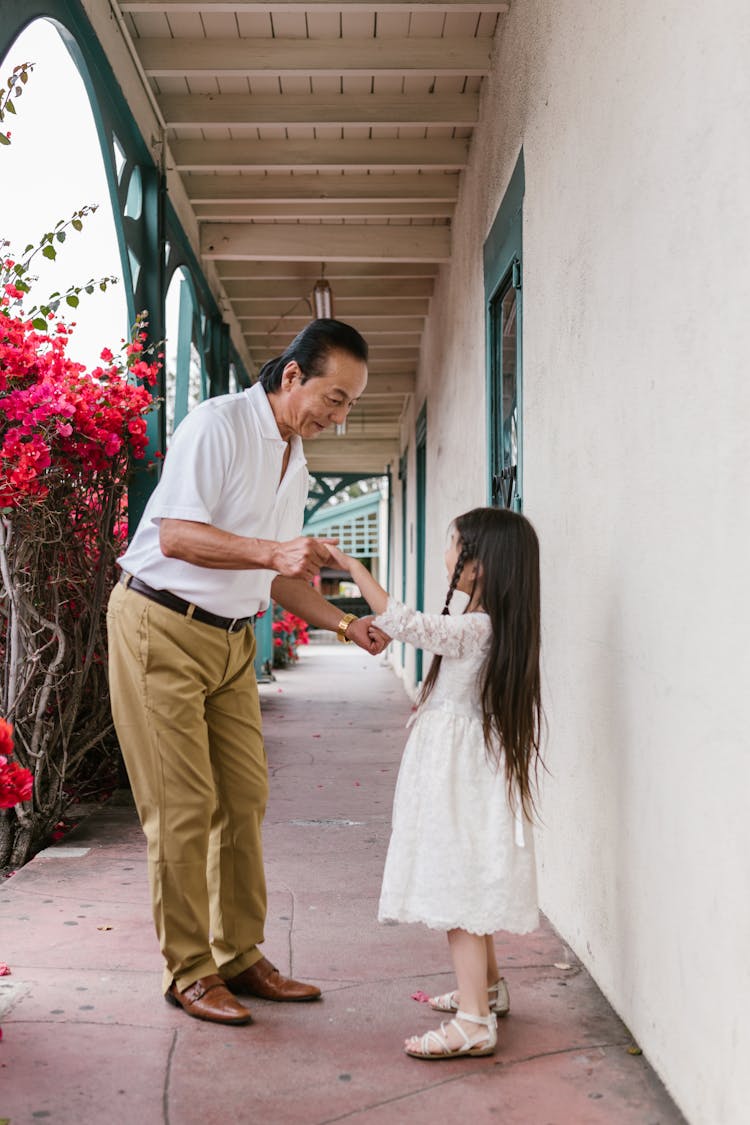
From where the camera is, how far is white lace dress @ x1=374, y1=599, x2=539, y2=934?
2.42m

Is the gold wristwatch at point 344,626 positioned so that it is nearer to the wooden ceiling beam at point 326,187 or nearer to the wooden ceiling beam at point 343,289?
the wooden ceiling beam at point 326,187

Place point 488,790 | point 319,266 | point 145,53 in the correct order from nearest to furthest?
point 488,790
point 145,53
point 319,266

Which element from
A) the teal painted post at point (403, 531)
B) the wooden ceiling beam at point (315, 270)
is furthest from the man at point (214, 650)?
the teal painted post at point (403, 531)

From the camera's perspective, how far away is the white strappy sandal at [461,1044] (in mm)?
2365

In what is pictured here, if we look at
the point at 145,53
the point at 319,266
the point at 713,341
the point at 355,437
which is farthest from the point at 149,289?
the point at 355,437

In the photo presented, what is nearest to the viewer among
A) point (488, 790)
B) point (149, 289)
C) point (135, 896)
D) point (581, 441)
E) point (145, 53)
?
point (488, 790)

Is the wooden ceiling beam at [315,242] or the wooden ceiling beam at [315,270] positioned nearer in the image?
the wooden ceiling beam at [315,242]

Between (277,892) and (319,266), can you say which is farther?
(319,266)

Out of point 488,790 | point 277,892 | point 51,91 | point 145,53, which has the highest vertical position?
point 145,53

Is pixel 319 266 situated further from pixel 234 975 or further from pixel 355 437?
pixel 355 437

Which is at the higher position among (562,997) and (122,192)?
(122,192)

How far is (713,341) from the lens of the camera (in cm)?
187

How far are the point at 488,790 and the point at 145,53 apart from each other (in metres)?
4.04

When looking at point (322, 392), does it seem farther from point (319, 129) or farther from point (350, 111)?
point (319, 129)
